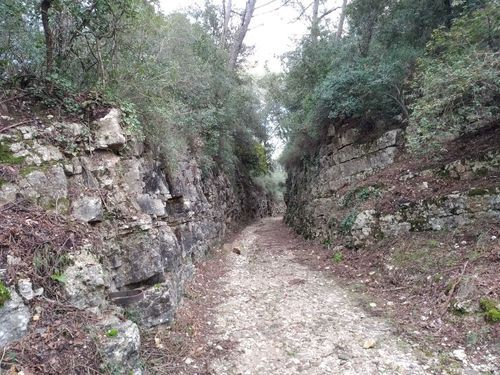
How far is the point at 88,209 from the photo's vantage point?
436cm

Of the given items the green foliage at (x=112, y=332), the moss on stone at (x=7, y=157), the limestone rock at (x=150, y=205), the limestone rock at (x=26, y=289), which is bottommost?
the green foliage at (x=112, y=332)

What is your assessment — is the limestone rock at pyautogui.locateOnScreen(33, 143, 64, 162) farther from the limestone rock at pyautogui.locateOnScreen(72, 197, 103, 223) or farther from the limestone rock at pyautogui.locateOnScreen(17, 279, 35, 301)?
the limestone rock at pyautogui.locateOnScreen(17, 279, 35, 301)

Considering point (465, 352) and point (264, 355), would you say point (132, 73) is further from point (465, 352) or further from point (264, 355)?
point (465, 352)

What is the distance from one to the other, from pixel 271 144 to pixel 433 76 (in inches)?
586

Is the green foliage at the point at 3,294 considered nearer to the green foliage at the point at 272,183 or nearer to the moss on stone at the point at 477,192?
the moss on stone at the point at 477,192

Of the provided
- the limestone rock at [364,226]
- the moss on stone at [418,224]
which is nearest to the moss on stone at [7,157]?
the limestone rock at [364,226]

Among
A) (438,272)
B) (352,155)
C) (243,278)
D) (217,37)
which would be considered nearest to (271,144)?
(217,37)

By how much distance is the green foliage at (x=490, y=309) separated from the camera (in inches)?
154

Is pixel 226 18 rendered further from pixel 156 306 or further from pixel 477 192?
pixel 156 306

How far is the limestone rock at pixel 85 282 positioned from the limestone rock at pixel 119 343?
321mm

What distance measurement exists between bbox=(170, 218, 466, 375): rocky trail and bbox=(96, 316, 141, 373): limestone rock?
0.82 m

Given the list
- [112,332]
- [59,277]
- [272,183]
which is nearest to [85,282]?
[59,277]

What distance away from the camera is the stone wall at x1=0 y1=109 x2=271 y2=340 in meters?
3.81

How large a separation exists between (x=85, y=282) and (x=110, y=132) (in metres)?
2.78
